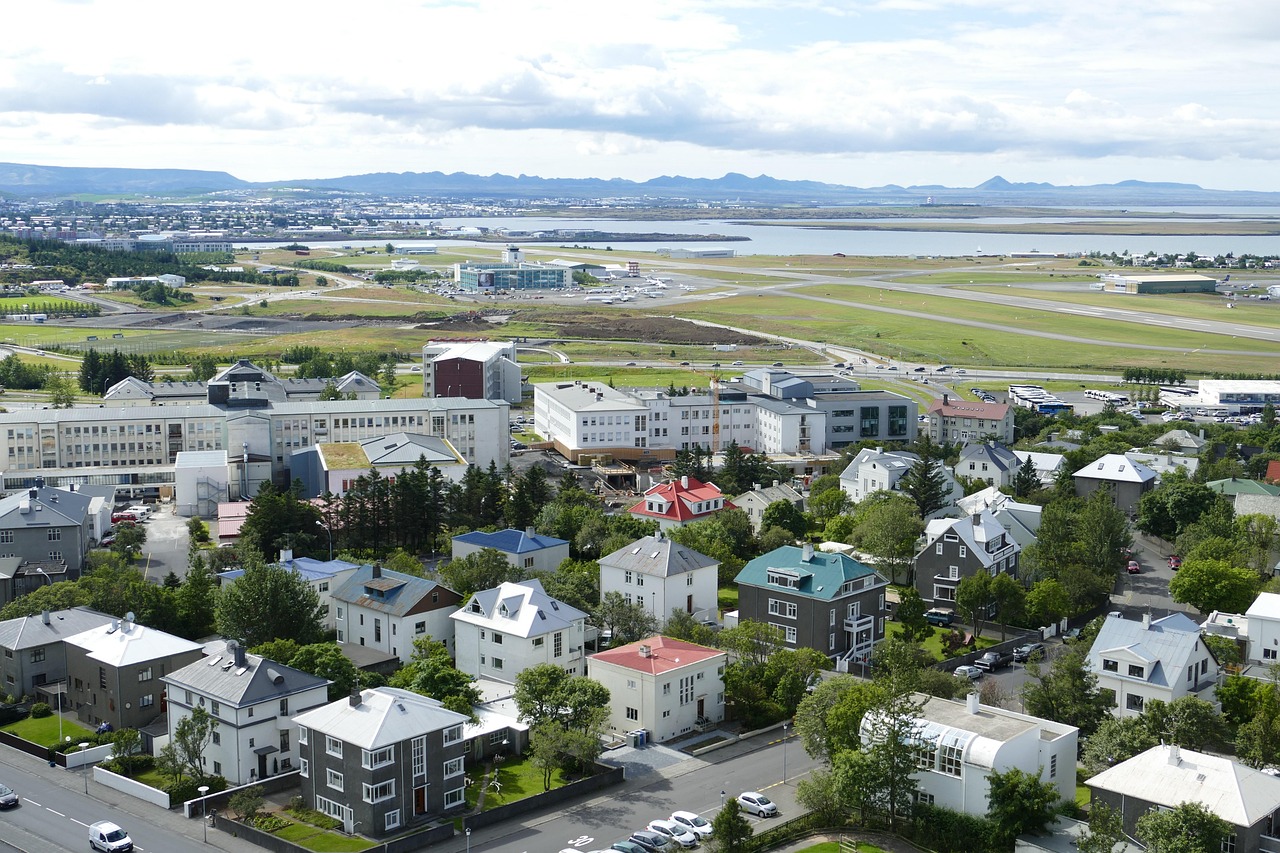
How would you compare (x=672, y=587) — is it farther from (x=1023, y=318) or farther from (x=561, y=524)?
(x=1023, y=318)

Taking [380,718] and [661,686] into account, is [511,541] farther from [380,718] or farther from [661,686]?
[380,718]

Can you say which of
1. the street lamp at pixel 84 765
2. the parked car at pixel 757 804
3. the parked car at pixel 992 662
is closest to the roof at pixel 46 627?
the street lamp at pixel 84 765

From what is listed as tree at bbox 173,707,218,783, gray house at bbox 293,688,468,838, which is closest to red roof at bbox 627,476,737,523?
gray house at bbox 293,688,468,838

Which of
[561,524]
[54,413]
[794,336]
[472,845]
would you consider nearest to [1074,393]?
[794,336]

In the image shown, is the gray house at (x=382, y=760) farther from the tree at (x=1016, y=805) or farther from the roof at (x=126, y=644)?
the tree at (x=1016, y=805)

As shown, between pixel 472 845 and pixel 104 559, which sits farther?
pixel 104 559

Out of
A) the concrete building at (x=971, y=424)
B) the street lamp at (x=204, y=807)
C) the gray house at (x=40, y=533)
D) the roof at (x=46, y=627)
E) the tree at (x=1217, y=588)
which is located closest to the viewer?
the street lamp at (x=204, y=807)
